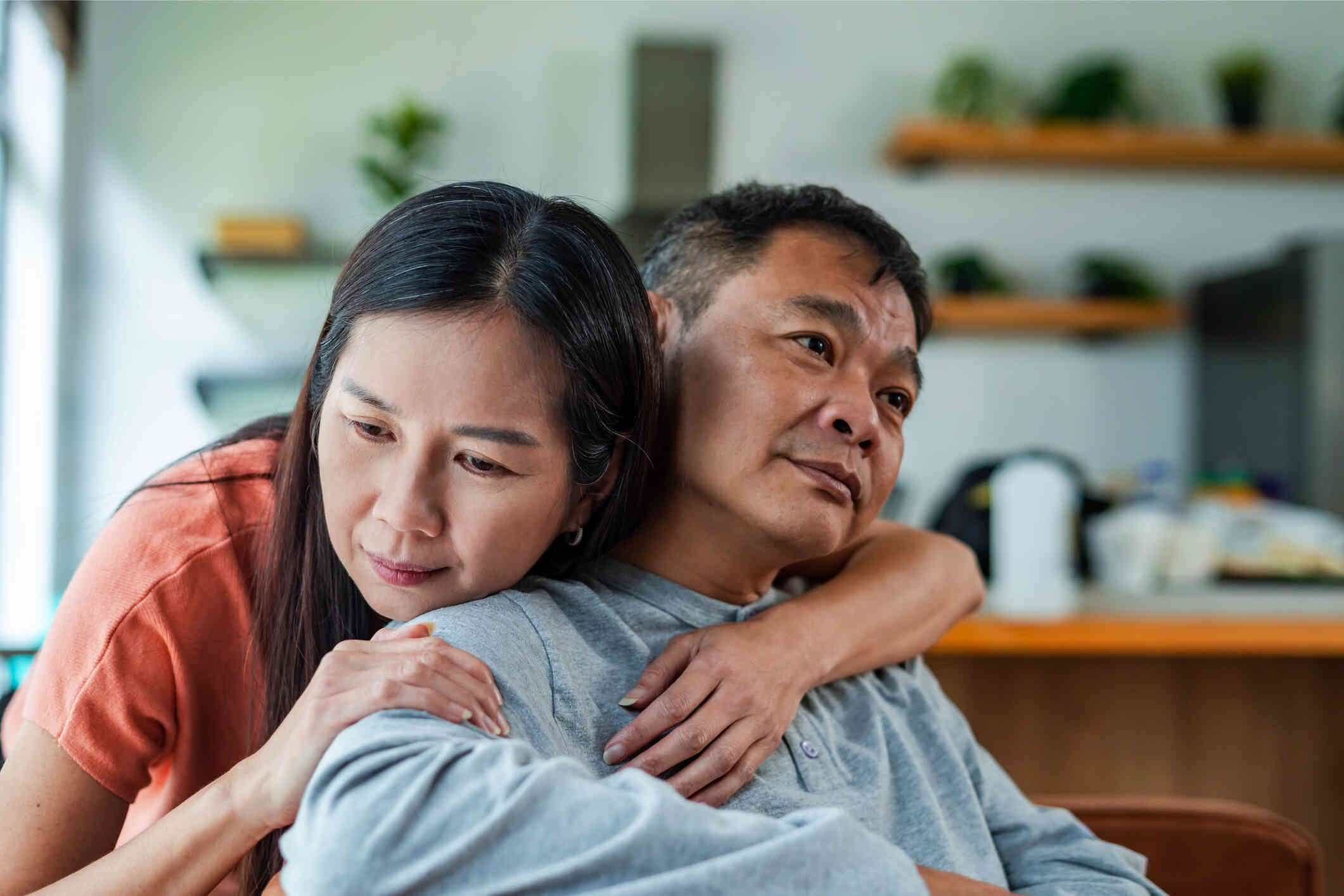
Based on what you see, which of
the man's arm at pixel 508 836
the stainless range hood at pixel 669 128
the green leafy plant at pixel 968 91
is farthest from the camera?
the green leafy plant at pixel 968 91

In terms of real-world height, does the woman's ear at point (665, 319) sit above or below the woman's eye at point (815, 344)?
above

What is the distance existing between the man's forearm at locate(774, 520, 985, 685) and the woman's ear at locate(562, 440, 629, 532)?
0.62 ft

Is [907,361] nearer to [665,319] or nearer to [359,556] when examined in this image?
[665,319]

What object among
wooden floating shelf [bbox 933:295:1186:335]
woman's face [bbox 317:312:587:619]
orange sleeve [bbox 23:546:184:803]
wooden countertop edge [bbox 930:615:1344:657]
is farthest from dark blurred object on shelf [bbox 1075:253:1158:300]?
orange sleeve [bbox 23:546:184:803]

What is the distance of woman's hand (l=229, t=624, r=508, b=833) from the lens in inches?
26.5

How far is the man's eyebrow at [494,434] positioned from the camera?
786 mm

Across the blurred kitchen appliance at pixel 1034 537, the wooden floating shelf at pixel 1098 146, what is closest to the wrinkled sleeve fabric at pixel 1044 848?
the blurred kitchen appliance at pixel 1034 537

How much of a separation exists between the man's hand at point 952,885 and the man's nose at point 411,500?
0.43 meters

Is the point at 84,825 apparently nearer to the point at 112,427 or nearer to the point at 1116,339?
the point at 112,427

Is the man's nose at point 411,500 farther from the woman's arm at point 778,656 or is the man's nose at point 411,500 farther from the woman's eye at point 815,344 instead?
the woman's eye at point 815,344

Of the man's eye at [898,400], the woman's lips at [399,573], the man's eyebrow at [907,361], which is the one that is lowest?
the woman's lips at [399,573]

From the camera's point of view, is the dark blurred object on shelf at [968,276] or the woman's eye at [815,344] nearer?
the woman's eye at [815,344]

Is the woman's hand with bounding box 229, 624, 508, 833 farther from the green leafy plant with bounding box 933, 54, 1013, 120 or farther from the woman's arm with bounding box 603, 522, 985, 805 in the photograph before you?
the green leafy plant with bounding box 933, 54, 1013, 120

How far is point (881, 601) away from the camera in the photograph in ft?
3.70
